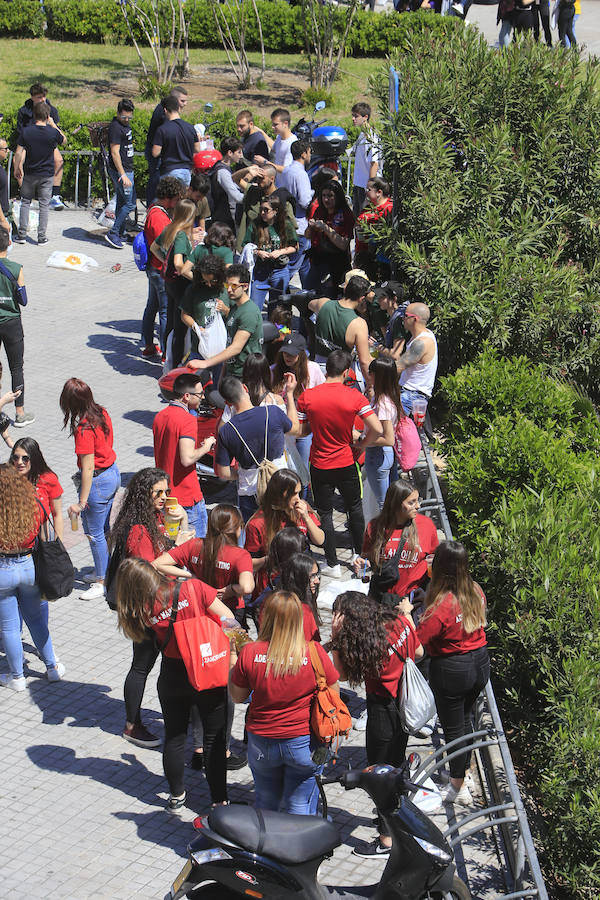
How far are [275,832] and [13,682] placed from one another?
293 centimetres

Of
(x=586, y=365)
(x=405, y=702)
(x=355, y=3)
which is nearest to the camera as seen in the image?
(x=405, y=702)

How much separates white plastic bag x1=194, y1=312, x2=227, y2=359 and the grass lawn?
42.6 feet

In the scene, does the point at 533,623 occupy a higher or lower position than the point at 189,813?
higher

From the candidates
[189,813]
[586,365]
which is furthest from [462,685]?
[586,365]

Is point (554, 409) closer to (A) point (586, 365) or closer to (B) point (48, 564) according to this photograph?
(A) point (586, 365)

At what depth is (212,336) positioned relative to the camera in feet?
32.4

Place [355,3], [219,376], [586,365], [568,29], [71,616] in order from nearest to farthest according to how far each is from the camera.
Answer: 1. [71,616]
2. [219,376]
3. [586,365]
4. [568,29]
5. [355,3]

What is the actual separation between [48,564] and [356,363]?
3.77 meters

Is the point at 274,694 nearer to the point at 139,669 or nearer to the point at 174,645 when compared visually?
the point at 174,645

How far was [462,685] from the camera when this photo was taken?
6.10 m

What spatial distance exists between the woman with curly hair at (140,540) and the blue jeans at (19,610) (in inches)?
26.1

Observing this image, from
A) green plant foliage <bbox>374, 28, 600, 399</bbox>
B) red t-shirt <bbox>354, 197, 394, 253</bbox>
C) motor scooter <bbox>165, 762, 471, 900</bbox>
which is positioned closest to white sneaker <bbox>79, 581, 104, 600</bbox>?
motor scooter <bbox>165, 762, 471, 900</bbox>

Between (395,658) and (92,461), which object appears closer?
(395,658)

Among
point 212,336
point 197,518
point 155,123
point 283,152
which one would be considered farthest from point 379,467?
point 155,123
